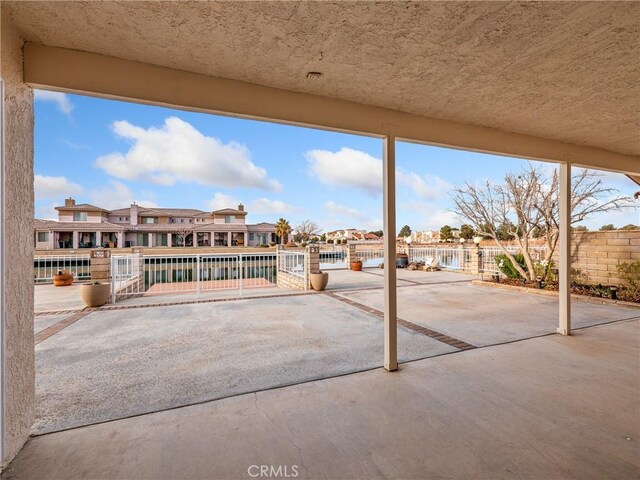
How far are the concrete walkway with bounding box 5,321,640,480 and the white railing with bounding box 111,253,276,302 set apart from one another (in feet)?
16.1

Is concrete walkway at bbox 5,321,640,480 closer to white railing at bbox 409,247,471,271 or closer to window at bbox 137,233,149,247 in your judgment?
white railing at bbox 409,247,471,271

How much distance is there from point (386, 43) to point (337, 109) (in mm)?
894

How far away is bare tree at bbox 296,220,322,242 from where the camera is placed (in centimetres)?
2909

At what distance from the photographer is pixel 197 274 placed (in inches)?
273

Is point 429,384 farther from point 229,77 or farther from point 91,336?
point 91,336

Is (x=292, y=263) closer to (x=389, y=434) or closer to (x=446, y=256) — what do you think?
(x=389, y=434)

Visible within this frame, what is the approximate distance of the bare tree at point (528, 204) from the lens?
712cm

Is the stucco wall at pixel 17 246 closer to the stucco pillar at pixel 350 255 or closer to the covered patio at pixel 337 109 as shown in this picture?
the covered patio at pixel 337 109

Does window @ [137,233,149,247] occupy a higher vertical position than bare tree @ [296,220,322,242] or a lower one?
lower

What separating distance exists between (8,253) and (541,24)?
3407 millimetres

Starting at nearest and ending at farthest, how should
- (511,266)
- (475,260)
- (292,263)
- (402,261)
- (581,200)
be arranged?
1. (581,200)
2. (511,266)
3. (292,263)
4. (475,260)
5. (402,261)

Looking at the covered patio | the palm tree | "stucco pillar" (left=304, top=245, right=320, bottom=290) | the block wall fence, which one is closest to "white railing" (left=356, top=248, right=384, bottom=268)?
"stucco pillar" (left=304, top=245, right=320, bottom=290)

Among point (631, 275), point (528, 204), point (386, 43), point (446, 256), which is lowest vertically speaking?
point (631, 275)

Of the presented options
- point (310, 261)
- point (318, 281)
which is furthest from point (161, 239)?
point (318, 281)
